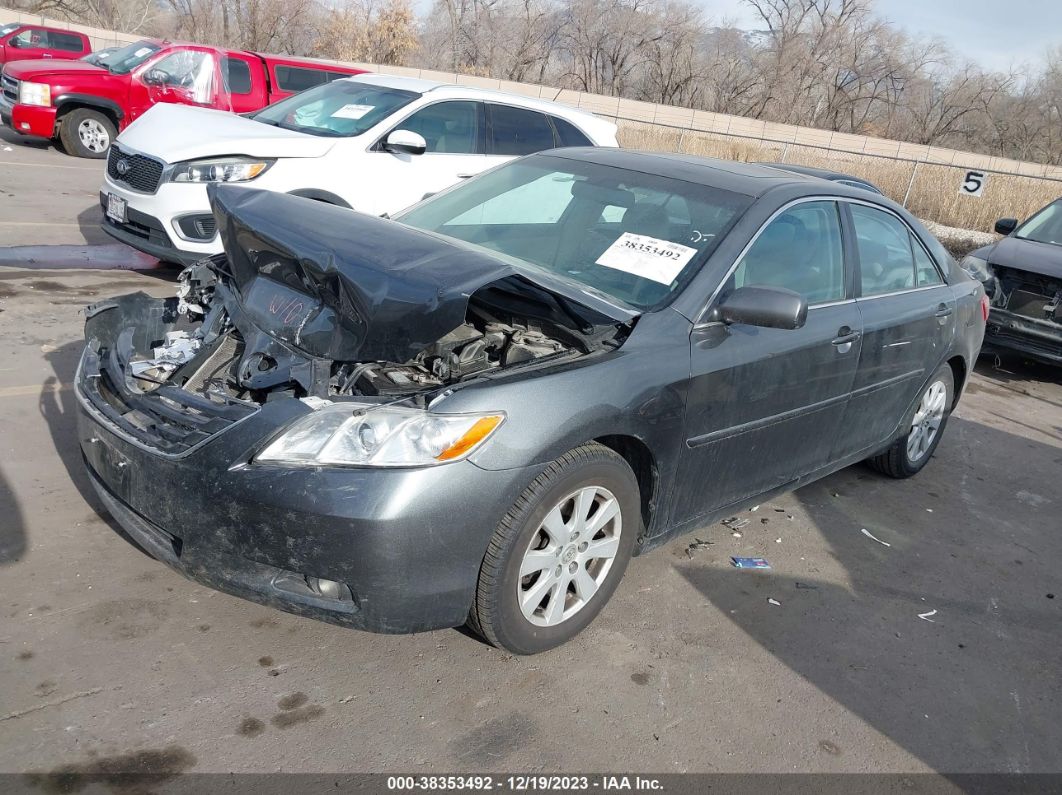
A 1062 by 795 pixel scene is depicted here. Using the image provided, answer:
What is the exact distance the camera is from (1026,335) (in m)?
8.30

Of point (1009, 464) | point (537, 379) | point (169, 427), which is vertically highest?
point (537, 379)

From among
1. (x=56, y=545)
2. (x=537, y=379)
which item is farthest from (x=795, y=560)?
(x=56, y=545)

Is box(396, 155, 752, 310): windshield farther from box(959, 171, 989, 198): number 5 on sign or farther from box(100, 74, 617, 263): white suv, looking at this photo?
box(959, 171, 989, 198): number 5 on sign

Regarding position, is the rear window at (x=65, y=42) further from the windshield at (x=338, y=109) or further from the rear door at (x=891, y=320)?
the rear door at (x=891, y=320)

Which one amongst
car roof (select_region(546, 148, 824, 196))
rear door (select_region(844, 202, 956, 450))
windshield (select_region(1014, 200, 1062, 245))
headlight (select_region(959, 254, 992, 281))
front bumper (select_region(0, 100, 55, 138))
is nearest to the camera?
car roof (select_region(546, 148, 824, 196))

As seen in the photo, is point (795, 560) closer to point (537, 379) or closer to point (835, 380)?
point (835, 380)

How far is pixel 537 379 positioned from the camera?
2947 millimetres

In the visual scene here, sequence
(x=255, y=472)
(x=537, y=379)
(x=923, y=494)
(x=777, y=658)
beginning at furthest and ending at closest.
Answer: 1. (x=923, y=494)
2. (x=777, y=658)
3. (x=537, y=379)
4. (x=255, y=472)

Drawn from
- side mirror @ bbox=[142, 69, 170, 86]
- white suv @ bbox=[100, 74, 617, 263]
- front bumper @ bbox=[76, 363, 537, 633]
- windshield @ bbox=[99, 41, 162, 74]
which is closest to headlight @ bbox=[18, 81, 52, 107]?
windshield @ bbox=[99, 41, 162, 74]

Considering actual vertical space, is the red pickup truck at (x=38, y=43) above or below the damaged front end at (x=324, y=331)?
above

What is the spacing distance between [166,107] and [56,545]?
5787 mm

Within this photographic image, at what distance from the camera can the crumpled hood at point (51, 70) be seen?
12453 mm

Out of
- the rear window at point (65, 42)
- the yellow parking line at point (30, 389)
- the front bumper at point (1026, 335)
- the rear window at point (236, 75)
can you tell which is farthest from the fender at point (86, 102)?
the front bumper at point (1026, 335)

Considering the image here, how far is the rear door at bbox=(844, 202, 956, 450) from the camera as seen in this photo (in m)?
4.45
